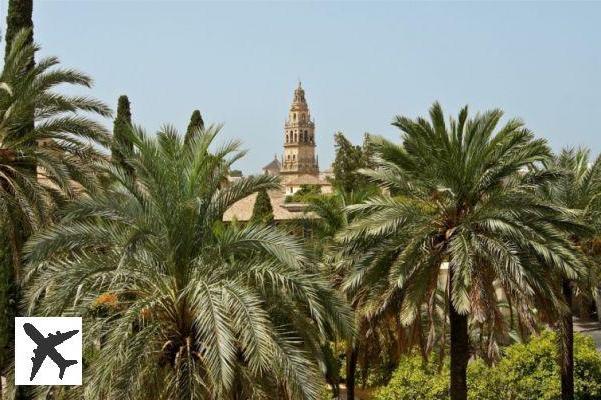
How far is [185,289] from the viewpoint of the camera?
30.9ft

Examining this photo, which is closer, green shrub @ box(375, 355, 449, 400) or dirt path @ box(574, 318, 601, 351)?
green shrub @ box(375, 355, 449, 400)

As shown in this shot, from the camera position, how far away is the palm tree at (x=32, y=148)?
502 inches

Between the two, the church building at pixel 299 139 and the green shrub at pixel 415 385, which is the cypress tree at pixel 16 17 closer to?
the green shrub at pixel 415 385

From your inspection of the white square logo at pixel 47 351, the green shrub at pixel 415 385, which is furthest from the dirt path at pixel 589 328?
the white square logo at pixel 47 351

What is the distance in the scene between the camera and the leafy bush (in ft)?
59.5

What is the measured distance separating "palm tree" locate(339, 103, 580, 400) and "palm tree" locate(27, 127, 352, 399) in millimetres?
2581

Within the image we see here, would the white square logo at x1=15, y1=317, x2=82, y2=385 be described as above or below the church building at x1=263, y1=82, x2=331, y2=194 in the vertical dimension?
below

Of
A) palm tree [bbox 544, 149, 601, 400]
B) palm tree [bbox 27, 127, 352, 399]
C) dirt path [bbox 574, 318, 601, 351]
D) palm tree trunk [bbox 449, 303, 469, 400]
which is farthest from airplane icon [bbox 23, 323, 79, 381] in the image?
dirt path [bbox 574, 318, 601, 351]

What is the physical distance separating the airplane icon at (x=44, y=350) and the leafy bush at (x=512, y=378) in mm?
10867

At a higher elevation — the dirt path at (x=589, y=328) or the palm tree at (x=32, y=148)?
the palm tree at (x=32, y=148)

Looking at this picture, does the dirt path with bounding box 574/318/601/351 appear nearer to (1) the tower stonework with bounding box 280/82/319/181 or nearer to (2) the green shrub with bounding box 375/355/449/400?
(2) the green shrub with bounding box 375/355/449/400

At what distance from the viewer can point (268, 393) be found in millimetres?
9641

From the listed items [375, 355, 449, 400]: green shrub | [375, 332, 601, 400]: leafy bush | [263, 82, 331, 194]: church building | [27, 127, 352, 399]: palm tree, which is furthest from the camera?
[263, 82, 331, 194]: church building

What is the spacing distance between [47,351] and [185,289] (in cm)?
171
